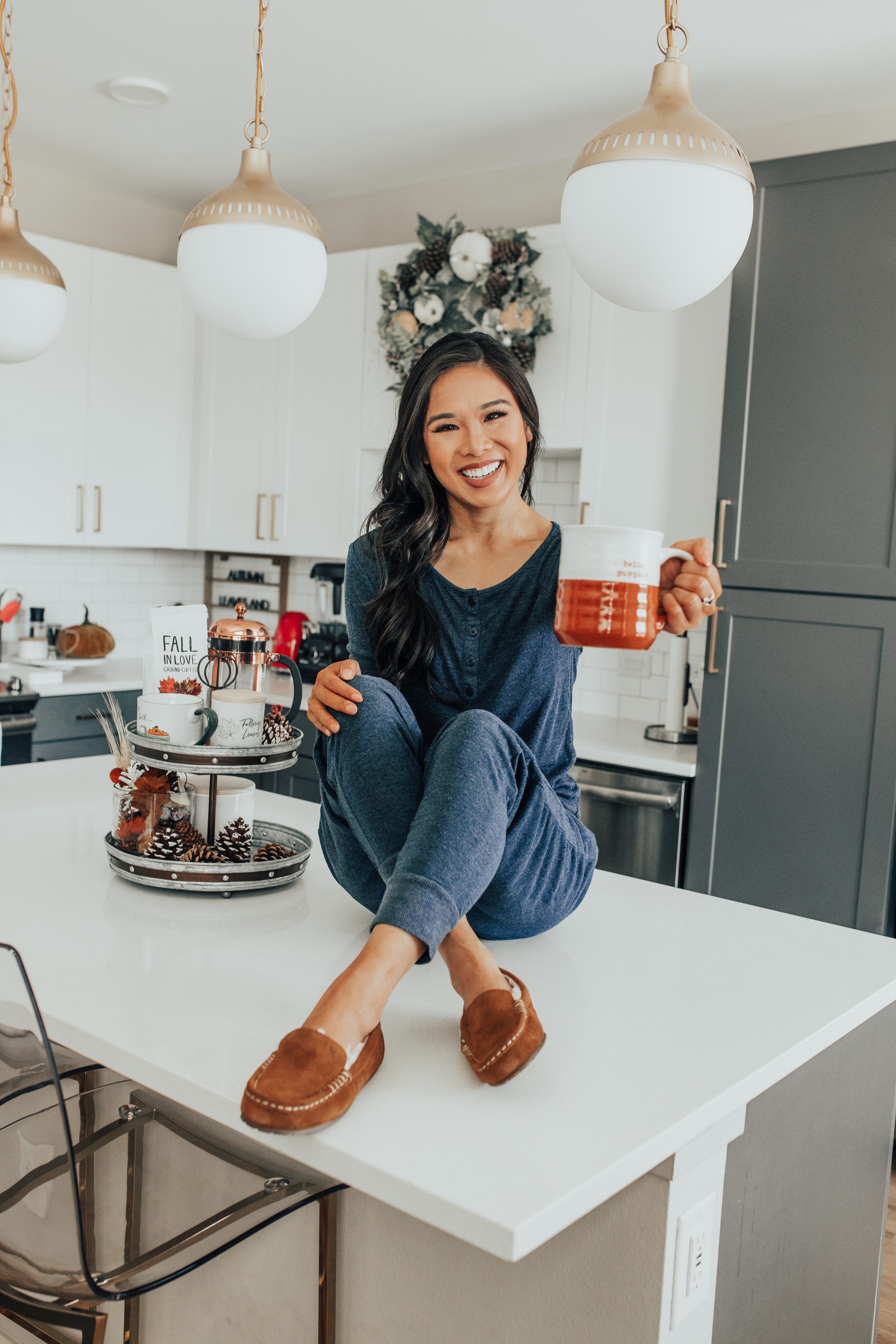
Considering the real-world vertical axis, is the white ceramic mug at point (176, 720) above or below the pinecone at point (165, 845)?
above

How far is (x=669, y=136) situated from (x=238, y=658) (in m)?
0.91

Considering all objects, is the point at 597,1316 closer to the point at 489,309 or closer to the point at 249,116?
the point at 489,309

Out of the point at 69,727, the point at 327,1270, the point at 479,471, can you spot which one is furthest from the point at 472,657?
the point at 69,727

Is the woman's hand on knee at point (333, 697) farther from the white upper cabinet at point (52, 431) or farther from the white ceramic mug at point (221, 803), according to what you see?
the white upper cabinet at point (52, 431)

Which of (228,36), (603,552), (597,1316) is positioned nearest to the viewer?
(597,1316)

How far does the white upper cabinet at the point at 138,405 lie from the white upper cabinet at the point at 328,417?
1.68ft

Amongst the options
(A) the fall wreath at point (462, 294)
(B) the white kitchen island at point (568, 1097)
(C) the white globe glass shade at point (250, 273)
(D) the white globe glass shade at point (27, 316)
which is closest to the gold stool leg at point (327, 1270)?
(B) the white kitchen island at point (568, 1097)

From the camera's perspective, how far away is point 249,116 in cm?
346

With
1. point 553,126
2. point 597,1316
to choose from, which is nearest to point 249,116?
point 553,126

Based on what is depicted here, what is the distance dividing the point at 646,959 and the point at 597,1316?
45 cm

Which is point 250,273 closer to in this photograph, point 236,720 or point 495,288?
point 236,720

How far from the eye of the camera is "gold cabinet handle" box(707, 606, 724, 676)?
111 inches

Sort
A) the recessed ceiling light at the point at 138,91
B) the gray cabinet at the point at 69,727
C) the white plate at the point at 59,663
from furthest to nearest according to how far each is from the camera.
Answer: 1. the white plate at the point at 59,663
2. the gray cabinet at the point at 69,727
3. the recessed ceiling light at the point at 138,91

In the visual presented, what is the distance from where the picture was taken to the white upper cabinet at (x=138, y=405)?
4004mm
